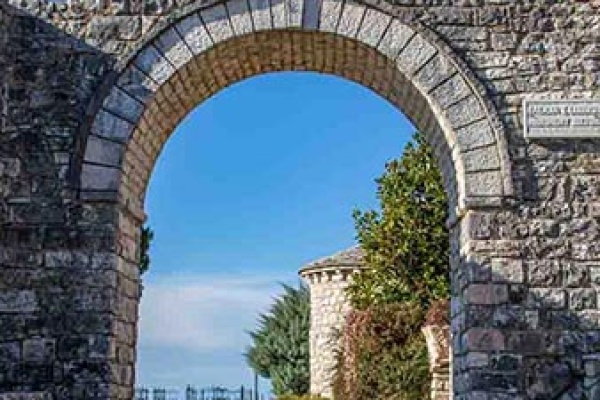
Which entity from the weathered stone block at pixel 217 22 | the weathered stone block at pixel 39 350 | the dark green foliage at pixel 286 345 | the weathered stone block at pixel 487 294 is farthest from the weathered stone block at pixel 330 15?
the dark green foliage at pixel 286 345

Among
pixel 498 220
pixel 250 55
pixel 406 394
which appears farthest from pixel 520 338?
pixel 406 394

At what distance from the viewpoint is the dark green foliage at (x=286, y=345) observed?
70.0 ft

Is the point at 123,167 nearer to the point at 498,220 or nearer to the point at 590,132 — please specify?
the point at 498,220

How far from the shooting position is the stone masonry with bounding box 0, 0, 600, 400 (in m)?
6.62

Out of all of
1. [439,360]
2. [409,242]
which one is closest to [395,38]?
[439,360]

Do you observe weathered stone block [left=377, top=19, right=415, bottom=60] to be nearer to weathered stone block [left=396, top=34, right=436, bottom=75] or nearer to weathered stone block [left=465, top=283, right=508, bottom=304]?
weathered stone block [left=396, top=34, right=436, bottom=75]

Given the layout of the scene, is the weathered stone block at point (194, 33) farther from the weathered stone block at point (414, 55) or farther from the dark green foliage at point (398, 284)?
the dark green foliage at point (398, 284)

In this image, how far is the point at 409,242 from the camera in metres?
14.6

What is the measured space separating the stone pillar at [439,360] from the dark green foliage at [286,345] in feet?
33.5

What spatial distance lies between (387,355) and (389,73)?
19.4ft

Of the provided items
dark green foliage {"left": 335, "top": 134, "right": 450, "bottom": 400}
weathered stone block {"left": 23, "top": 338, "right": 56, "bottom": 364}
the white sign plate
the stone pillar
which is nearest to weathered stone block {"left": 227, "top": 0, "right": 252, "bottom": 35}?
the white sign plate

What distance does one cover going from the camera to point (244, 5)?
23.0 feet

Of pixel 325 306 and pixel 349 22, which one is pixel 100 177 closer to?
pixel 349 22

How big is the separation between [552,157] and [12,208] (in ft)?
13.1
